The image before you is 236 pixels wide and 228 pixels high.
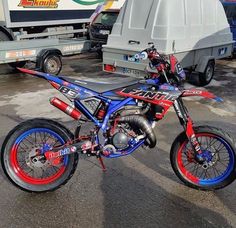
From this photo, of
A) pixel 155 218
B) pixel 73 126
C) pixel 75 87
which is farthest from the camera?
pixel 73 126

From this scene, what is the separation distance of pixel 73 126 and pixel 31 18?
7.29 m

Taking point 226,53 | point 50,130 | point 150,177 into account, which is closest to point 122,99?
point 50,130

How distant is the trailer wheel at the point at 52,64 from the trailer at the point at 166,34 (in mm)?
2144

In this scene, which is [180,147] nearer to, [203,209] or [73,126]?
[203,209]

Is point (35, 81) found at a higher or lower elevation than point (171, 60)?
lower

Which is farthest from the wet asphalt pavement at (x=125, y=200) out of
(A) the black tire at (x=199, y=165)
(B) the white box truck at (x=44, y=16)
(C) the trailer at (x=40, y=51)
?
(B) the white box truck at (x=44, y=16)

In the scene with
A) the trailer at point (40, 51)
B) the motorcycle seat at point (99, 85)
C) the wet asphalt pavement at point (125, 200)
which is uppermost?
the motorcycle seat at point (99, 85)

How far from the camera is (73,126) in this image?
5.71m

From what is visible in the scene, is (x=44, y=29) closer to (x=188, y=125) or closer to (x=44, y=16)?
(x=44, y=16)

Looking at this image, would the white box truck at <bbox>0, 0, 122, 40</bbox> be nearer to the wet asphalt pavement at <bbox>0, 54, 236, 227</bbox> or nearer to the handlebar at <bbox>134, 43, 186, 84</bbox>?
the wet asphalt pavement at <bbox>0, 54, 236, 227</bbox>

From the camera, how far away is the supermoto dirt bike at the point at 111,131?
141 inches

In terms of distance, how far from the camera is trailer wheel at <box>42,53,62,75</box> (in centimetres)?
920

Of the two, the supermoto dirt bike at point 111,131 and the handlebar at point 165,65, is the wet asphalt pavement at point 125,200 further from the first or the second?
the handlebar at point 165,65

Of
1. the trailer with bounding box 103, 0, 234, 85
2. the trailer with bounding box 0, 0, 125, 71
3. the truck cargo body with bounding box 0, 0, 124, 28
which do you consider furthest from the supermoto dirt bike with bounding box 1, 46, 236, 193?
the truck cargo body with bounding box 0, 0, 124, 28
